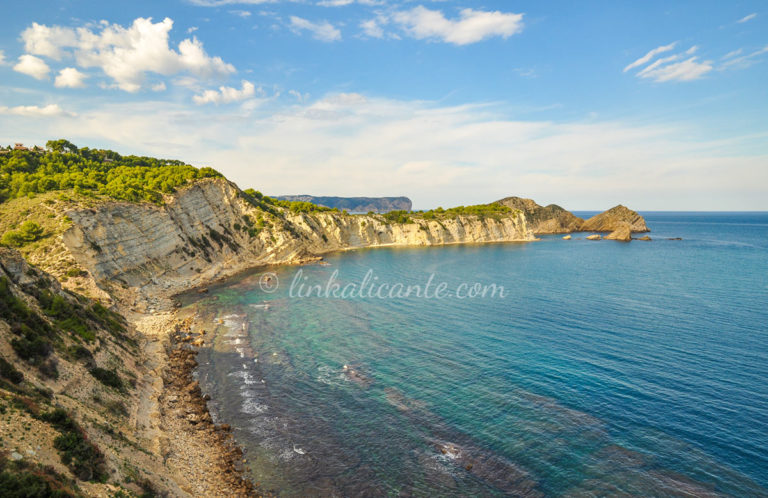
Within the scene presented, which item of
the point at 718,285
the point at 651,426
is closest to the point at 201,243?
the point at 651,426

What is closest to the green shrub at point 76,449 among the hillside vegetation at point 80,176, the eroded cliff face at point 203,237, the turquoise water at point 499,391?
the turquoise water at point 499,391

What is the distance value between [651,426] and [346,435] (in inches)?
871

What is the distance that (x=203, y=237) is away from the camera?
84625mm

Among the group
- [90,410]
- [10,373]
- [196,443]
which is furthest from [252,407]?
[10,373]

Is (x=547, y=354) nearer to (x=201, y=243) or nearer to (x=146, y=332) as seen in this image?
(x=146, y=332)

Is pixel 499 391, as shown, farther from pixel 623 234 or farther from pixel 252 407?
pixel 623 234

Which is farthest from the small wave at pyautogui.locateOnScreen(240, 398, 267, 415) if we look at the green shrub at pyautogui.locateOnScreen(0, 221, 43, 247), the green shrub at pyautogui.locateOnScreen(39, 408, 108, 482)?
the green shrub at pyautogui.locateOnScreen(0, 221, 43, 247)

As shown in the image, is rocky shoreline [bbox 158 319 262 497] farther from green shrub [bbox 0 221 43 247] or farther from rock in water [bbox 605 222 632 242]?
rock in water [bbox 605 222 632 242]
